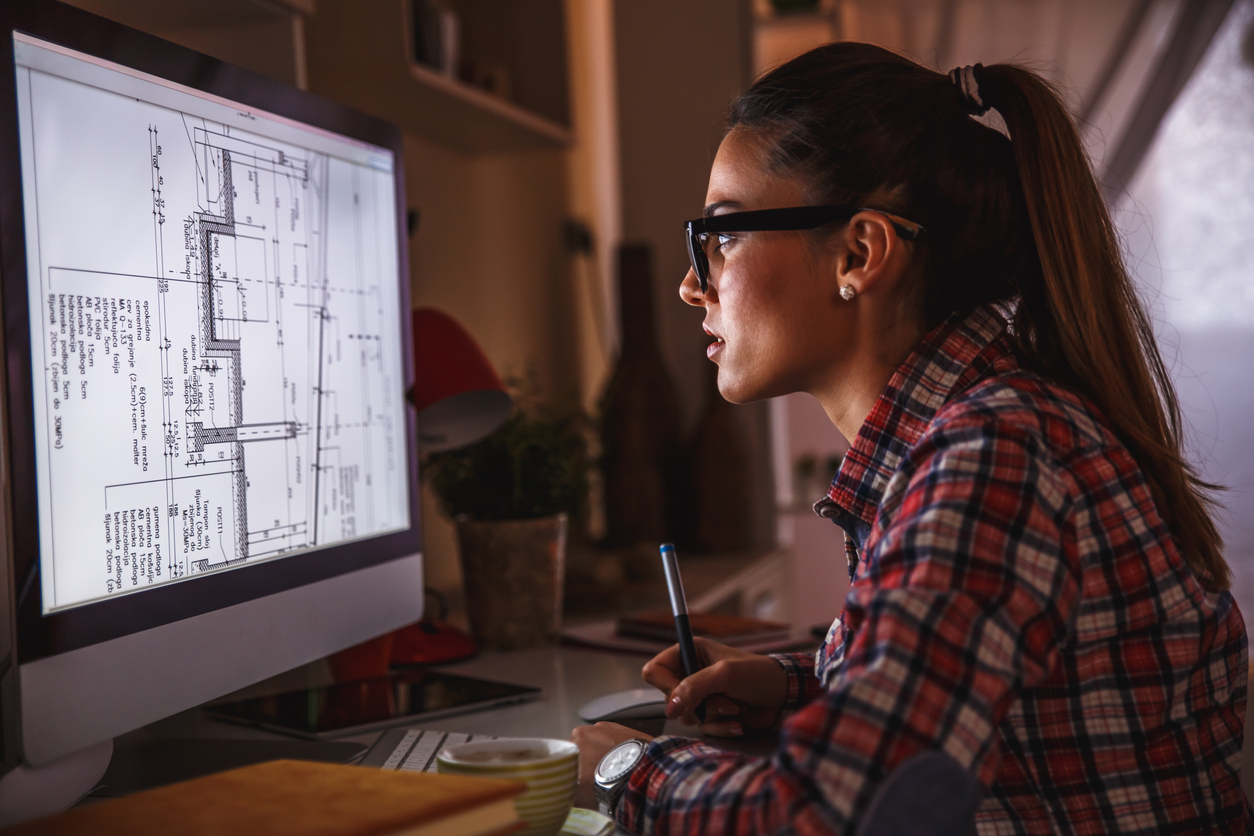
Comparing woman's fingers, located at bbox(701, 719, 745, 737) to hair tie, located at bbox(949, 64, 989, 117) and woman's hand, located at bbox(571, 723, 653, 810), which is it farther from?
hair tie, located at bbox(949, 64, 989, 117)

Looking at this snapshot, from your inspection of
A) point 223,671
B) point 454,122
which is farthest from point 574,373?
point 223,671

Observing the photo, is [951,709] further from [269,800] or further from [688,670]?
[688,670]

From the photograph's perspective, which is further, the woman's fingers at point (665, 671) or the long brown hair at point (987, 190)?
the woman's fingers at point (665, 671)

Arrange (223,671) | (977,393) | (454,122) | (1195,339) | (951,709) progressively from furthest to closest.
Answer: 1. (1195,339)
2. (454,122)
3. (223,671)
4. (977,393)
5. (951,709)

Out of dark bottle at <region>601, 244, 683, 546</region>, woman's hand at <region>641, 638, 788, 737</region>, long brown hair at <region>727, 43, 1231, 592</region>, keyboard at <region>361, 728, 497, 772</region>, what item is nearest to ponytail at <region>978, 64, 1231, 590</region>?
long brown hair at <region>727, 43, 1231, 592</region>

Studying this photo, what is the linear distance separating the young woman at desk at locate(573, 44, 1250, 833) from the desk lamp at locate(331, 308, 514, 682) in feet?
1.35

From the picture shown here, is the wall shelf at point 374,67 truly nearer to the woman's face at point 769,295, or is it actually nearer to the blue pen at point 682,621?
the woman's face at point 769,295

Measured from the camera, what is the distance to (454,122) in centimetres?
184

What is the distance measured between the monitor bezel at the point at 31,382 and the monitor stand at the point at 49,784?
0.34 ft

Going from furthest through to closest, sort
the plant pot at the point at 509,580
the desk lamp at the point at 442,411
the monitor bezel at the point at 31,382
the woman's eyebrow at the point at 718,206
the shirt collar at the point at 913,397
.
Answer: the plant pot at the point at 509,580
the desk lamp at the point at 442,411
the woman's eyebrow at the point at 718,206
the shirt collar at the point at 913,397
the monitor bezel at the point at 31,382

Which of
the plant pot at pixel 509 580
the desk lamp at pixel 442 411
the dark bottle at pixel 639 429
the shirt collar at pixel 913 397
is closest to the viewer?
the shirt collar at pixel 913 397

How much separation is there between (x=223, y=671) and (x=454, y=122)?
4.07 feet

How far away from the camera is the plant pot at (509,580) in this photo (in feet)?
4.58

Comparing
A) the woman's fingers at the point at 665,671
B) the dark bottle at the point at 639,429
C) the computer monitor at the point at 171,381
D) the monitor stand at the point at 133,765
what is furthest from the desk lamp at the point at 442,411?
the dark bottle at the point at 639,429
